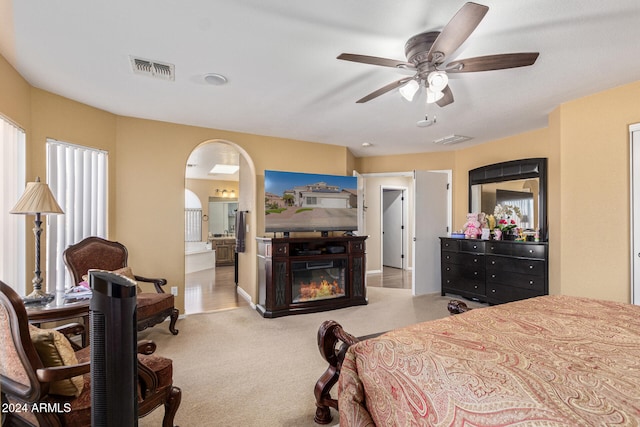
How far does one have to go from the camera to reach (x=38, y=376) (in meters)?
1.28

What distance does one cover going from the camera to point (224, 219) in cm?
892

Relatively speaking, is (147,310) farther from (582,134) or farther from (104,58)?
(582,134)

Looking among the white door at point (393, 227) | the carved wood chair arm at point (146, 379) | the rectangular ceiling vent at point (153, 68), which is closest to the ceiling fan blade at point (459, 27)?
the rectangular ceiling vent at point (153, 68)

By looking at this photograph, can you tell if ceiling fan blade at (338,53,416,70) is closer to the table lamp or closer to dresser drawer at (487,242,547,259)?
the table lamp

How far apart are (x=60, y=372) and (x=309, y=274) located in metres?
3.02

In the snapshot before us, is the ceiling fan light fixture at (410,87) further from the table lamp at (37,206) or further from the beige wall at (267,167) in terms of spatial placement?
the table lamp at (37,206)

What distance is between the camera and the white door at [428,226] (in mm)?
5020

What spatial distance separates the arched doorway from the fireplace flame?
77 cm

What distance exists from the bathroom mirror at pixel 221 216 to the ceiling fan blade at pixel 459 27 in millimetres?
7811

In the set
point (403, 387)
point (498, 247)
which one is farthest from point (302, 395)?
point (498, 247)

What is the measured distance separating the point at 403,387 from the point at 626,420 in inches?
24.6

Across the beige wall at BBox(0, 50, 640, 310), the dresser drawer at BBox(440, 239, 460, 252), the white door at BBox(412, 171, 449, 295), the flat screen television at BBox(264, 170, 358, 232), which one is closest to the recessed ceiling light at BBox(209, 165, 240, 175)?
the beige wall at BBox(0, 50, 640, 310)

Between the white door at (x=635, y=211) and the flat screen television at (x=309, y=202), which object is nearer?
the white door at (x=635, y=211)

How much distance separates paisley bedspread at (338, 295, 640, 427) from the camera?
910 mm
